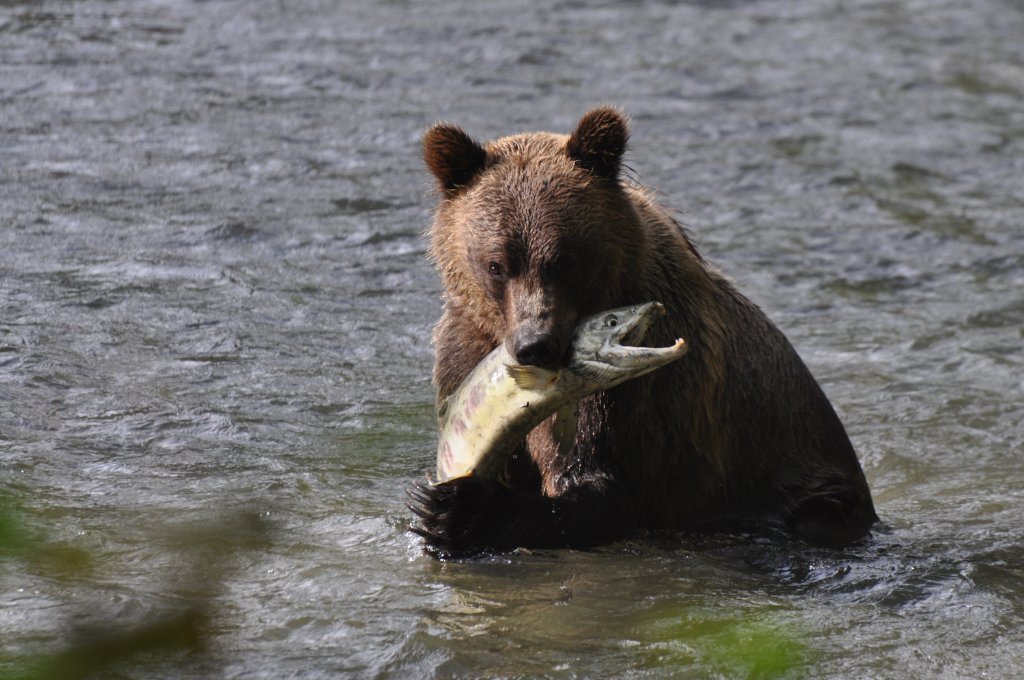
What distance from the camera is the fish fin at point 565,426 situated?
543 cm

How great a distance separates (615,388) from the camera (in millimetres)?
5566

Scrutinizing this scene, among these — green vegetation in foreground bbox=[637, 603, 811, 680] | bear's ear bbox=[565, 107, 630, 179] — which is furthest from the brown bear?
green vegetation in foreground bbox=[637, 603, 811, 680]

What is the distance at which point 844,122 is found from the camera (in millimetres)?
13430

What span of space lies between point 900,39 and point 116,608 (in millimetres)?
12981

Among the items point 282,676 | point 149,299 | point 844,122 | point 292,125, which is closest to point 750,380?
point 282,676

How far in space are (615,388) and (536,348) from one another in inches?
29.5

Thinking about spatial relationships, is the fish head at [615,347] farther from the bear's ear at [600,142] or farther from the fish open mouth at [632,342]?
the bear's ear at [600,142]

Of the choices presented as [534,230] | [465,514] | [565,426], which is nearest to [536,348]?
[534,230]

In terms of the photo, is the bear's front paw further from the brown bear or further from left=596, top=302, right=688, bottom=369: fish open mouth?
left=596, top=302, right=688, bottom=369: fish open mouth

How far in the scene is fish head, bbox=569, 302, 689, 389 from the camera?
16.0 ft

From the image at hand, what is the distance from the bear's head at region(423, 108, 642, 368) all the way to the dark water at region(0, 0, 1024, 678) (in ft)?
3.22

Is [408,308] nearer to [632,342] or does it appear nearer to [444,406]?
[444,406]

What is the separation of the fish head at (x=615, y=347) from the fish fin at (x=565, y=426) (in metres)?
0.36

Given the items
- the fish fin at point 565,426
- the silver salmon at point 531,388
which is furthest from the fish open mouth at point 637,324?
the fish fin at point 565,426
